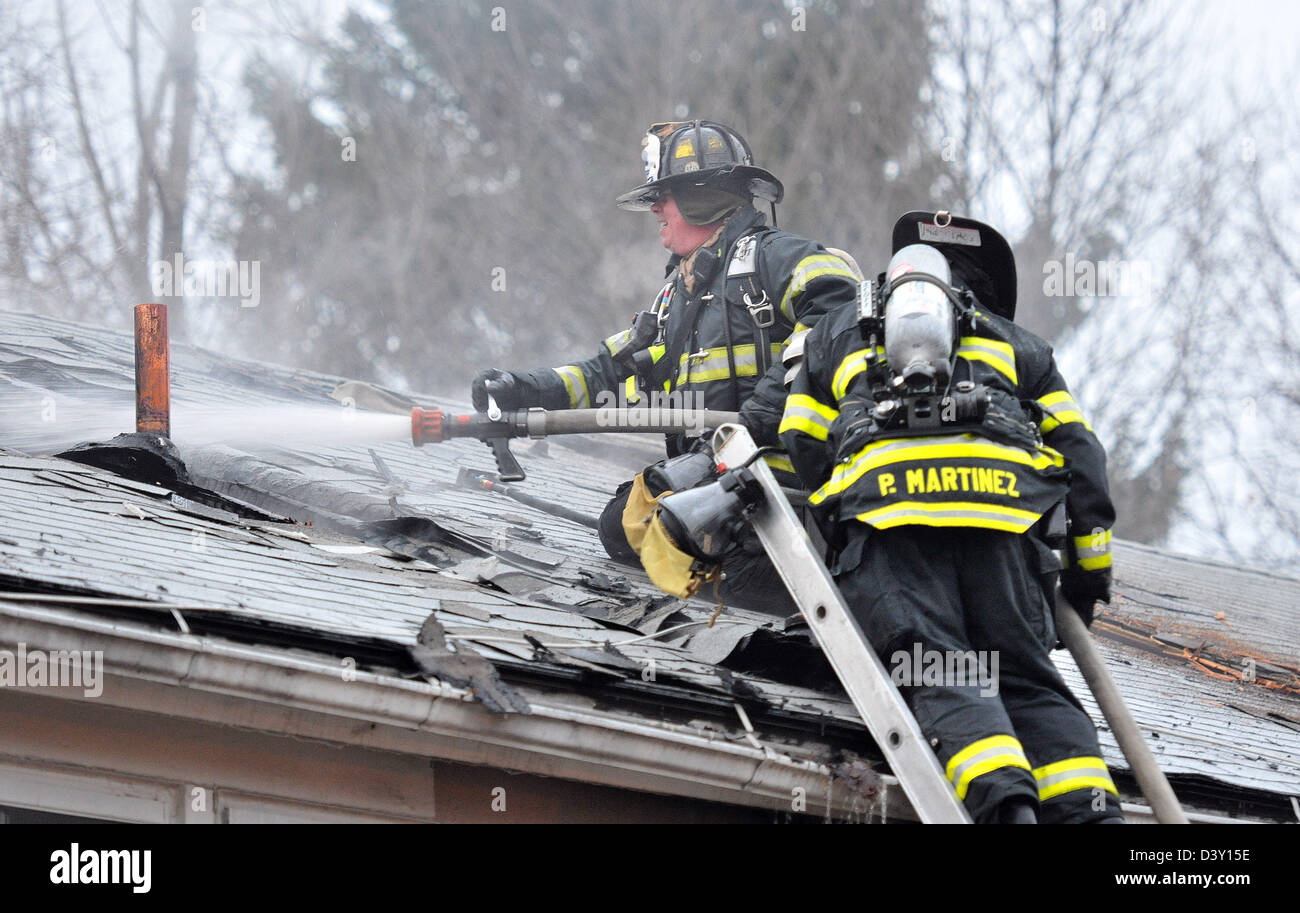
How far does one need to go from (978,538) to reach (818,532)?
0.85 meters

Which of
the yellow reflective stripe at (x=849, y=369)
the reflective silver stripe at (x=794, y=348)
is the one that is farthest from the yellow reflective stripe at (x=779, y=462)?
the yellow reflective stripe at (x=849, y=369)

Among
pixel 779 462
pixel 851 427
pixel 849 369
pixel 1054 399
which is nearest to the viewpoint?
pixel 851 427

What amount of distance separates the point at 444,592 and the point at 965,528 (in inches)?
64.4

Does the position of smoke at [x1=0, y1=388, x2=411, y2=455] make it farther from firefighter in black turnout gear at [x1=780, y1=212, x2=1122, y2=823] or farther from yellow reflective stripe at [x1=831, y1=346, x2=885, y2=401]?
firefighter in black turnout gear at [x1=780, y1=212, x2=1122, y2=823]

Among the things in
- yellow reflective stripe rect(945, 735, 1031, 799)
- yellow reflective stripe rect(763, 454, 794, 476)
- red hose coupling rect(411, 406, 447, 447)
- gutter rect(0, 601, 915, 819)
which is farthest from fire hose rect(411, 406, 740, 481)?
yellow reflective stripe rect(945, 735, 1031, 799)

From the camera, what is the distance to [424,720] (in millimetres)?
3332

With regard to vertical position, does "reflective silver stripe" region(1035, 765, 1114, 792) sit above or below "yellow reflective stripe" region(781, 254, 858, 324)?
below

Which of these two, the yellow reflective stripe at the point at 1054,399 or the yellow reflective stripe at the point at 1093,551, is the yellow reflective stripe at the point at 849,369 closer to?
the yellow reflective stripe at the point at 1054,399

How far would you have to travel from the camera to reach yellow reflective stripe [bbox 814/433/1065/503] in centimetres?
363

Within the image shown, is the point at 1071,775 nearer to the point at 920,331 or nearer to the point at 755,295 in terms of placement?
the point at 920,331

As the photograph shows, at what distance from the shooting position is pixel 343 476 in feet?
20.7

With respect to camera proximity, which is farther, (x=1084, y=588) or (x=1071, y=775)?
(x=1084, y=588)

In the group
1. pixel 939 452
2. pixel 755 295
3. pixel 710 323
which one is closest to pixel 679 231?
pixel 710 323

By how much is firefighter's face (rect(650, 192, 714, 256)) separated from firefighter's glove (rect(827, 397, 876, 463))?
185 centimetres
